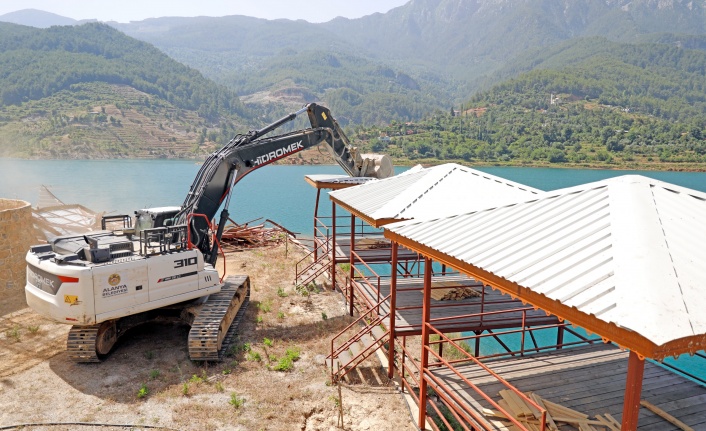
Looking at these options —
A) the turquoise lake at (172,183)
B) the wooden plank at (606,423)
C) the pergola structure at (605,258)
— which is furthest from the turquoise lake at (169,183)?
the wooden plank at (606,423)

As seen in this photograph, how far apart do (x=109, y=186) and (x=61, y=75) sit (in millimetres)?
110787

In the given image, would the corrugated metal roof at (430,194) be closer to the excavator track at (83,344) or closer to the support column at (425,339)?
the support column at (425,339)

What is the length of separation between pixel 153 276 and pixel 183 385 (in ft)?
8.56

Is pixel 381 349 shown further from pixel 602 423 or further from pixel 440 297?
pixel 602 423

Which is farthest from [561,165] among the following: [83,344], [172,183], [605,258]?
[605,258]

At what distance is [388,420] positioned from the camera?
9.90m

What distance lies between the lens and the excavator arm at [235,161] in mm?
14203

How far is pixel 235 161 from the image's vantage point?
1501cm

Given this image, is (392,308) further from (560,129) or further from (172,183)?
(560,129)

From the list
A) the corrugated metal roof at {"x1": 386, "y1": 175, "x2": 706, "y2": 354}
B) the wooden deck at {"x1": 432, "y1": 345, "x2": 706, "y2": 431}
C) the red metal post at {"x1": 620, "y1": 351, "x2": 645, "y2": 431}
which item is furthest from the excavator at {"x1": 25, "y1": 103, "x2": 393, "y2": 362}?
the red metal post at {"x1": 620, "y1": 351, "x2": 645, "y2": 431}

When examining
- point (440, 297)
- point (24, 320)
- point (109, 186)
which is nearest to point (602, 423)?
point (440, 297)

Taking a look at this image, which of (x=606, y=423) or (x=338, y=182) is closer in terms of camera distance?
(x=606, y=423)

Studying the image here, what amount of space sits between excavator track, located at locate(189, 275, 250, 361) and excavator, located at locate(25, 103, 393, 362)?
0.07 feet

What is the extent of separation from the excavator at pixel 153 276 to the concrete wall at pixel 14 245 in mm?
4270
